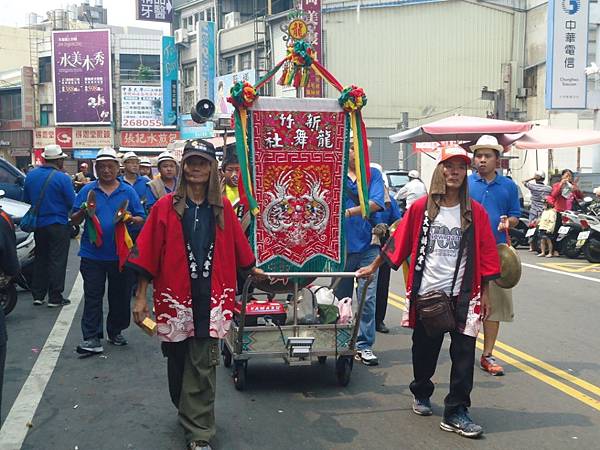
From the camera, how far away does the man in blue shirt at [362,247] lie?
6.34 metres

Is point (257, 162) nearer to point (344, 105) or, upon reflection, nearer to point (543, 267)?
point (344, 105)

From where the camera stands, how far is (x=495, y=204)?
20.1 ft

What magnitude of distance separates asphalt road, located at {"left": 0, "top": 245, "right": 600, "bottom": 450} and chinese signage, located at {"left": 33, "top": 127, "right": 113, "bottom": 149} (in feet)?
137

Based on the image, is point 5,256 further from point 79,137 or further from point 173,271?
point 79,137

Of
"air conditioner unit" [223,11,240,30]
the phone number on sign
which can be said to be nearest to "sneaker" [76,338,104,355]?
"air conditioner unit" [223,11,240,30]

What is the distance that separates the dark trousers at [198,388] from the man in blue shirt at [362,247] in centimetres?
223

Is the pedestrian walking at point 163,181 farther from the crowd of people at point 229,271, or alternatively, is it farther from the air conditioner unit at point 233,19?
the air conditioner unit at point 233,19

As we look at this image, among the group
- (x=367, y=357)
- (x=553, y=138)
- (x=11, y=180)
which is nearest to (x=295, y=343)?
(x=367, y=357)

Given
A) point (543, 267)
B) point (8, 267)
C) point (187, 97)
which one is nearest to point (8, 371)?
point (8, 267)

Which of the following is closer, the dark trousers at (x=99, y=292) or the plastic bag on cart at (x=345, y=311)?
the plastic bag on cart at (x=345, y=311)

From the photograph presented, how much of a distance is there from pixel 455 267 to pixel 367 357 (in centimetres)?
200

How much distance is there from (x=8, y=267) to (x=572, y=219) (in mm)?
12609

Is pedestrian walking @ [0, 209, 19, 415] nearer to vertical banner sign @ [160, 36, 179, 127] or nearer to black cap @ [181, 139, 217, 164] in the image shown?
black cap @ [181, 139, 217, 164]

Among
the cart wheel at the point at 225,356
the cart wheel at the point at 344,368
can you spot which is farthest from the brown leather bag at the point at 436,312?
the cart wheel at the point at 225,356
